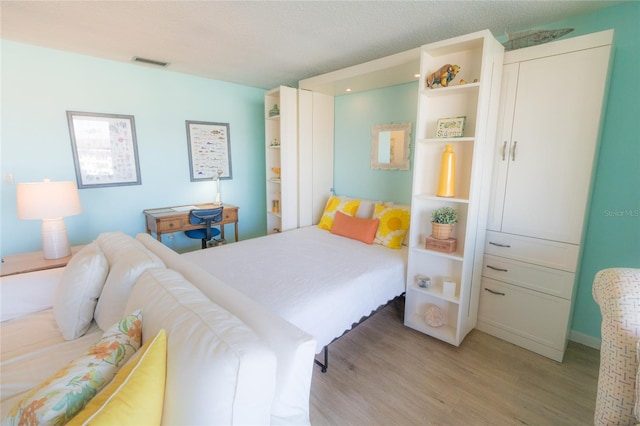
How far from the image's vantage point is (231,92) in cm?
385

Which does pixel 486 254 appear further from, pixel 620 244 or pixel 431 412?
pixel 431 412

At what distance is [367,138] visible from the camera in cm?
342

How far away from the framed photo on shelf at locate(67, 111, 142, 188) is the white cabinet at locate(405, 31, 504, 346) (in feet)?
9.86

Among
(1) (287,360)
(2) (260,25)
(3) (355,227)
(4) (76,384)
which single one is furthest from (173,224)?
(1) (287,360)

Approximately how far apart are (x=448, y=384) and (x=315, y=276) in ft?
3.51

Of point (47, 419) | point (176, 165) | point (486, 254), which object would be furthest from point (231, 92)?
point (47, 419)

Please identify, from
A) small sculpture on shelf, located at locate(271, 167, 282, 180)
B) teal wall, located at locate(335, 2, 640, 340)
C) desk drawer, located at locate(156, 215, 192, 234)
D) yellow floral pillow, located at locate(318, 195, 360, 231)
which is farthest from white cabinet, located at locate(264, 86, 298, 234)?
teal wall, located at locate(335, 2, 640, 340)

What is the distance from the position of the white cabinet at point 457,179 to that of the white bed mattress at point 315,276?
251 millimetres

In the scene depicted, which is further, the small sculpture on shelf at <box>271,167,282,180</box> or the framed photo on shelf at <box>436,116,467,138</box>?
the small sculpture on shelf at <box>271,167,282,180</box>

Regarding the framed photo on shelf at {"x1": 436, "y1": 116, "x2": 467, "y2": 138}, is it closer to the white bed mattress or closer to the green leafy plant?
the green leafy plant

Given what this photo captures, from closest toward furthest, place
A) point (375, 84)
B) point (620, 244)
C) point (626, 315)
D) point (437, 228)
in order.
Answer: point (626, 315) → point (620, 244) → point (437, 228) → point (375, 84)

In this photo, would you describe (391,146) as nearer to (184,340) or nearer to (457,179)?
(457,179)

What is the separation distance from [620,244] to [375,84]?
Answer: 2.45 m

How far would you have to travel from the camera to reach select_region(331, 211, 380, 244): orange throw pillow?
2.79 meters
